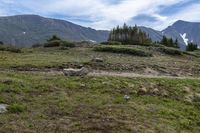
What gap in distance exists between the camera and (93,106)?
15.9 metres

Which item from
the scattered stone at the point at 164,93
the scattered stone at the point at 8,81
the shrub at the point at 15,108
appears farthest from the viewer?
the scattered stone at the point at 164,93

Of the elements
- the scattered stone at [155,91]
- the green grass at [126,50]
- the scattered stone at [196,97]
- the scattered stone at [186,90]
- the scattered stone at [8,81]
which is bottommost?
the scattered stone at [196,97]

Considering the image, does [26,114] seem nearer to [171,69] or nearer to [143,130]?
[143,130]

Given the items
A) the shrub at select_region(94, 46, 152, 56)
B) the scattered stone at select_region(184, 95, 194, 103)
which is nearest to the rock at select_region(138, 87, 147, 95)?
the scattered stone at select_region(184, 95, 194, 103)

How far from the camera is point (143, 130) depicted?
1348 centimetres

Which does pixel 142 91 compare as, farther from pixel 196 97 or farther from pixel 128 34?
pixel 128 34

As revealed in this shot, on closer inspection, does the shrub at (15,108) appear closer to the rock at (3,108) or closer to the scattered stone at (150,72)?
the rock at (3,108)

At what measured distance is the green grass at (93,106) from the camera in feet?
44.5

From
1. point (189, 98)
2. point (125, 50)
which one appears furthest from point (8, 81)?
point (125, 50)

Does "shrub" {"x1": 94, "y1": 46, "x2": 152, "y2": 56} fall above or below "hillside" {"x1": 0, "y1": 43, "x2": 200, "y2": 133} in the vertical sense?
above

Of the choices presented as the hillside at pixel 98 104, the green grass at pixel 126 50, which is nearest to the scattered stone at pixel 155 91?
the hillside at pixel 98 104

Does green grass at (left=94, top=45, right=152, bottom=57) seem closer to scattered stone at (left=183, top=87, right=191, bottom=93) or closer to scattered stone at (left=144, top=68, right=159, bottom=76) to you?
scattered stone at (left=144, top=68, right=159, bottom=76)

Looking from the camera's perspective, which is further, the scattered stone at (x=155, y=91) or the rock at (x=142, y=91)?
the scattered stone at (x=155, y=91)

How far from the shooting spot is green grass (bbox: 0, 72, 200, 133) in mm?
13555
